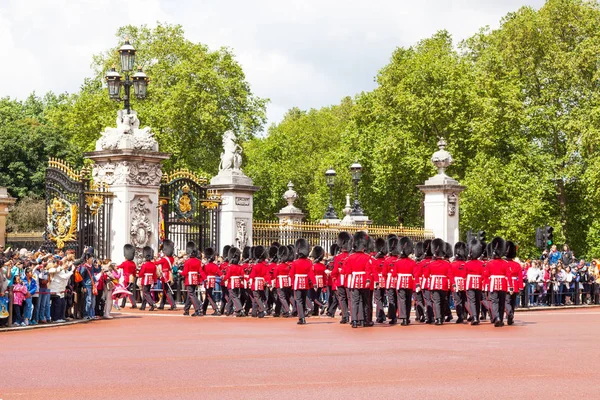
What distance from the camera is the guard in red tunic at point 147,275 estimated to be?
80.4 feet

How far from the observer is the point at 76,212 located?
24.4 metres

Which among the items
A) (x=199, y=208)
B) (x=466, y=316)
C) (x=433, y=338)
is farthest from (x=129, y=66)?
(x=433, y=338)

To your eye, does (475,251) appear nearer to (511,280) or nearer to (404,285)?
(511,280)

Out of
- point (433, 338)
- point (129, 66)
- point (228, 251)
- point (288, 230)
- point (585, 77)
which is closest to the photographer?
point (433, 338)

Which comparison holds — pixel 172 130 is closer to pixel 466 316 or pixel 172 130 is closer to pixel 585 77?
pixel 585 77

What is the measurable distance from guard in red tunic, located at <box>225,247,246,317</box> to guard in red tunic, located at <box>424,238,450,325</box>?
14.1 ft

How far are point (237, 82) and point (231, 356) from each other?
39.1 m

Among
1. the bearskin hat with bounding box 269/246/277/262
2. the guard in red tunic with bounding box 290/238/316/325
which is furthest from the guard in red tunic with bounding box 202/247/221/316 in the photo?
the guard in red tunic with bounding box 290/238/316/325

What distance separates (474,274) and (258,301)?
4632 mm

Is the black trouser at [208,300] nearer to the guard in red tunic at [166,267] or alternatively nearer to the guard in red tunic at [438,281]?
the guard in red tunic at [166,267]

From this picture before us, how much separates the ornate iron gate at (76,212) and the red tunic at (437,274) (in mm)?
8085

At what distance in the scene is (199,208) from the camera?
2648cm

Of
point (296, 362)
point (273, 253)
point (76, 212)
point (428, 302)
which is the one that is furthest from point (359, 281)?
point (76, 212)

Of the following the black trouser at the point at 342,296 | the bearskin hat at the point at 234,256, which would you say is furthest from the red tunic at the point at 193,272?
the black trouser at the point at 342,296
